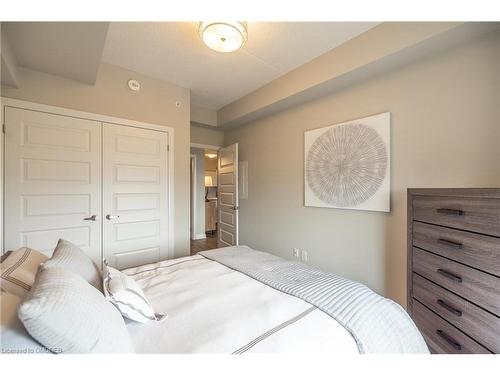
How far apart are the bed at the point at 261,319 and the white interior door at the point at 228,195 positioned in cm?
225

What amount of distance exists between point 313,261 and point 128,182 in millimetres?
2420

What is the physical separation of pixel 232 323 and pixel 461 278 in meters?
1.32

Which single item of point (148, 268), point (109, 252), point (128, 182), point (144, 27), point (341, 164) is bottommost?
point (109, 252)

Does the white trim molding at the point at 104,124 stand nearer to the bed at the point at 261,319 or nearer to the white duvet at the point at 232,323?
the bed at the point at 261,319

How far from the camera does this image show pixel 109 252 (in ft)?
7.92

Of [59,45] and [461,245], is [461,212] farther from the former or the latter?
[59,45]

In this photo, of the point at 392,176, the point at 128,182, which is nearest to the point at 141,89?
the point at 128,182

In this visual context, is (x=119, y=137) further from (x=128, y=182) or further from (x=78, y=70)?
(x=78, y=70)

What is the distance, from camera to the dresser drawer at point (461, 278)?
1094 mm

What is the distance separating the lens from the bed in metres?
0.83

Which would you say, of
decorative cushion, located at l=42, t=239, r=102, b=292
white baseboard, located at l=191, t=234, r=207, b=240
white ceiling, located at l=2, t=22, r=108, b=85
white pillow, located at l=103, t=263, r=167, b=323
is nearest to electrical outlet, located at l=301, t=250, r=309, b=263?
white pillow, located at l=103, t=263, r=167, b=323

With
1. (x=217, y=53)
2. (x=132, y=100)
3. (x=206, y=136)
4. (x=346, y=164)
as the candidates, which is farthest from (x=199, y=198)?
(x=346, y=164)

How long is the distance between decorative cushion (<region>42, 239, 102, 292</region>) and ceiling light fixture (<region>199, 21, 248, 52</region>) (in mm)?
1727

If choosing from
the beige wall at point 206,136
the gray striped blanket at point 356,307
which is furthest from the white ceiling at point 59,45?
the gray striped blanket at point 356,307
